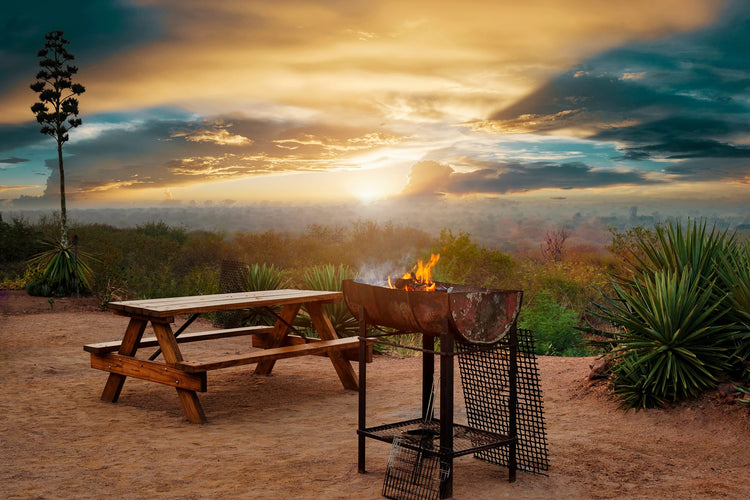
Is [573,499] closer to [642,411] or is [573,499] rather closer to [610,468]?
[610,468]

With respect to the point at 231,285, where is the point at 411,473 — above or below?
below

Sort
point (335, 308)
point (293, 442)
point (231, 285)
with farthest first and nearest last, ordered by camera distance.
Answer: point (231, 285) → point (335, 308) → point (293, 442)

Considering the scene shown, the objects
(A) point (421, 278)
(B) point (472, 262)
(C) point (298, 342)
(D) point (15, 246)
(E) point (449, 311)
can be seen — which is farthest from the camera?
(D) point (15, 246)

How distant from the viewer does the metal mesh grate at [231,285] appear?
A: 11.1 metres

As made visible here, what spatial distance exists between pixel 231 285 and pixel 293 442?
6553 mm

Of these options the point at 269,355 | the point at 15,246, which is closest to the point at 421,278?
the point at 269,355

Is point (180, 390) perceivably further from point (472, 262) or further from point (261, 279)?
point (472, 262)

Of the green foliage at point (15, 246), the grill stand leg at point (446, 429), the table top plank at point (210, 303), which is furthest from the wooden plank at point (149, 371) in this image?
the green foliage at point (15, 246)

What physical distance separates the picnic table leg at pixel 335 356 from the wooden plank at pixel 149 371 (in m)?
1.63

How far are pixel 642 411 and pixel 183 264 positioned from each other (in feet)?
52.6

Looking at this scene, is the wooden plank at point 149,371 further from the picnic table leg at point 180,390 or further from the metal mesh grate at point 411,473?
the metal mesh grate at point 411,473

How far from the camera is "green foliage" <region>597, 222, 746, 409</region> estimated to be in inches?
232

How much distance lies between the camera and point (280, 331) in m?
7.59

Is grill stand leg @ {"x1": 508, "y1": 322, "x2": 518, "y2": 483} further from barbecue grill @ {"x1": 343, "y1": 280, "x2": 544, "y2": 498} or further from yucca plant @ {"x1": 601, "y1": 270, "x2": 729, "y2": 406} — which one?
yucca plant @ {"x1": 601, "y1": 270, "x2": 729, "y2": 406}
